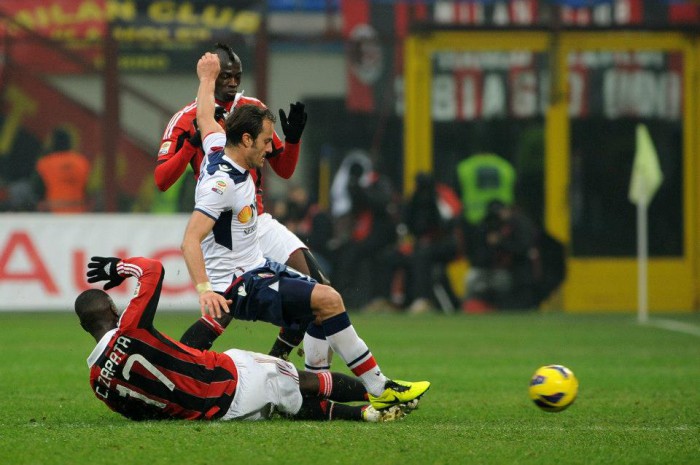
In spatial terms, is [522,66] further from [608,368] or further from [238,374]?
[238,374]

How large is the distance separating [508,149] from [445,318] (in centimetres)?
380

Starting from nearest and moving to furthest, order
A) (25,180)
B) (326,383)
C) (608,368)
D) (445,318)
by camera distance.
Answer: (326,383) < (608,368) < (445,318) < (25,180)

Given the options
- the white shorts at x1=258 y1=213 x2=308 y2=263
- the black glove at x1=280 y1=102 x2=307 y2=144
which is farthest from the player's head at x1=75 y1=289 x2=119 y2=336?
the white shorts at x1=258 y1=213 x2=308 y2=263

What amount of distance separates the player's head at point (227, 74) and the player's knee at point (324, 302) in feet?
6.35

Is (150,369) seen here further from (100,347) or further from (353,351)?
(353,351)

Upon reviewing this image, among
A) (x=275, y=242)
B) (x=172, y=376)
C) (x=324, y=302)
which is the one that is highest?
(x=275, y=242)

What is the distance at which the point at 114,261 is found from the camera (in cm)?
704

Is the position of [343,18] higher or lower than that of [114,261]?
higher

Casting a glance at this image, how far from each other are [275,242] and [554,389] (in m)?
2.26

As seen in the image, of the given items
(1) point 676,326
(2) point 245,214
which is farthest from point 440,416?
(1) point 676,326

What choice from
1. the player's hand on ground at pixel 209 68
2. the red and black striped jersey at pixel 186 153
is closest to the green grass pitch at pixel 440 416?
the red and black striped jersey at pixel 186 153

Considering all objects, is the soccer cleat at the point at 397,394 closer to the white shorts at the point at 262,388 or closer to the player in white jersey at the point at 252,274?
the player in white jersey at the point at 252,274

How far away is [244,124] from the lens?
7555 mm

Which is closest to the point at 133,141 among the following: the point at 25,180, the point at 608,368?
the point at 25,180
